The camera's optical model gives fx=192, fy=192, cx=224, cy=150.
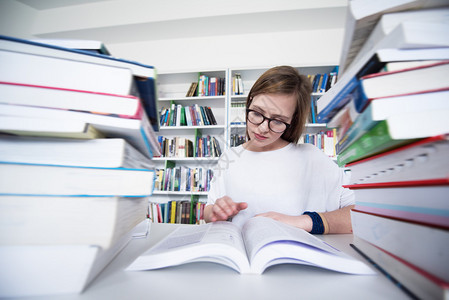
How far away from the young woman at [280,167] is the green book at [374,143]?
56 cm

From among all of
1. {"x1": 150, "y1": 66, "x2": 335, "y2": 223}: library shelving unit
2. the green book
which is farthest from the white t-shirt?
{"x1": 150, "y1": 66, "x2": 335, "y2": 223}: library shelving unit

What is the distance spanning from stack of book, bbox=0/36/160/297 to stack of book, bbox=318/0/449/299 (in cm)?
37

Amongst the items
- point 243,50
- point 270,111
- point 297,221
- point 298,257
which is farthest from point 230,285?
point 243,50

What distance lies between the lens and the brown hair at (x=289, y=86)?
0.93m

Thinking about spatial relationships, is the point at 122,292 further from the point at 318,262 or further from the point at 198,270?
the point at 318,262

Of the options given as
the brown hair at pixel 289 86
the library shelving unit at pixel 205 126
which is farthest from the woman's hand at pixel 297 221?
the library shelving unit at pixel 205 126

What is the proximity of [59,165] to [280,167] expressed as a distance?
3.25 ft

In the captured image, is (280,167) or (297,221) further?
(280,167)

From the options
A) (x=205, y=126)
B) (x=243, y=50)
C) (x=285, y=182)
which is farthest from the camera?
(x=243, y=50)

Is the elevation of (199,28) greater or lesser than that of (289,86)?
greater

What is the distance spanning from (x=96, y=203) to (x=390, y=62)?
18.9 inches

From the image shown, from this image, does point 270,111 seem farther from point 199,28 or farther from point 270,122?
point 199,28

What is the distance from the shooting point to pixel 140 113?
303 millimetres

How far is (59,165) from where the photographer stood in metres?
0.27
